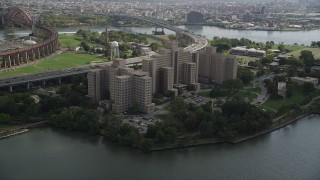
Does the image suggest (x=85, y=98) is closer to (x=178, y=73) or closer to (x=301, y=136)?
(x=178, y=73)

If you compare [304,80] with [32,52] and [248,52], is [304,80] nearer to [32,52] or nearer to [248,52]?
[248,52]

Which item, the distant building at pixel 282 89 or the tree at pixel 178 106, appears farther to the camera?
the distant building at pixel 282 89

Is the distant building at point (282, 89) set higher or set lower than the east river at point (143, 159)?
higher

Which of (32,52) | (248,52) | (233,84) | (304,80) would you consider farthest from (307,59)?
(32,52)

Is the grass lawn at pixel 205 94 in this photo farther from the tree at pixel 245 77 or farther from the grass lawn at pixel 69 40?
the grass lawn at pixel 69 40

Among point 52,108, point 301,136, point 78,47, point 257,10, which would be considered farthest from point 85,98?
point 257,10

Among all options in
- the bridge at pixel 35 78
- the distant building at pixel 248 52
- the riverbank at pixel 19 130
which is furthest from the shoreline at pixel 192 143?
the distant building at pixel 248 52
